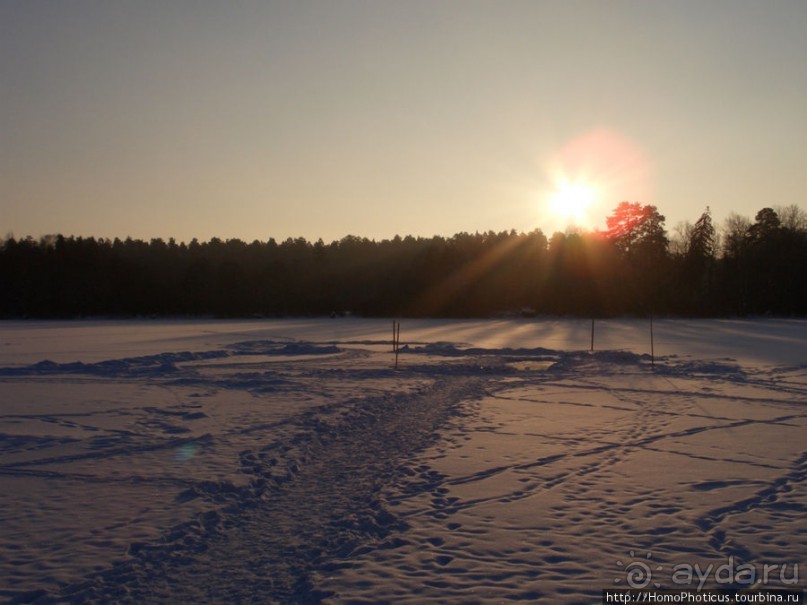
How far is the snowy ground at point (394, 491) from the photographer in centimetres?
537

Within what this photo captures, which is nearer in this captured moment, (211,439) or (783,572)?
(783,572)

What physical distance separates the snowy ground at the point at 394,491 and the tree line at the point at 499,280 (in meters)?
58.8

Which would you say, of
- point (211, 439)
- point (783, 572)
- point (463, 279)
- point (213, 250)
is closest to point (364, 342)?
point (211, 439)

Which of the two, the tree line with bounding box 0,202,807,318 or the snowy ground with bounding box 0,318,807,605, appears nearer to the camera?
the snowy ground with bounding box 0,318,807,605

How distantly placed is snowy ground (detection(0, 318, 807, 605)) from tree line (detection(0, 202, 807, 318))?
58.8 metres

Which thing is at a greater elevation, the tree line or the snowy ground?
the tree line

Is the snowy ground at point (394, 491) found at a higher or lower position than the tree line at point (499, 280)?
lower

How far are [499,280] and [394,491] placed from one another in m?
72.6

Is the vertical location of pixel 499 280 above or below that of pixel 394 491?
above

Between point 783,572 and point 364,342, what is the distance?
29931 mm

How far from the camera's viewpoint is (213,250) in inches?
4889

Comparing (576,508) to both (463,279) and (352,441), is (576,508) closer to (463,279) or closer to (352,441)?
(352,441)

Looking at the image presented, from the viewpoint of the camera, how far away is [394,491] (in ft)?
25.5

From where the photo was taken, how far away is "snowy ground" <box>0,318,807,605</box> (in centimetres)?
537
